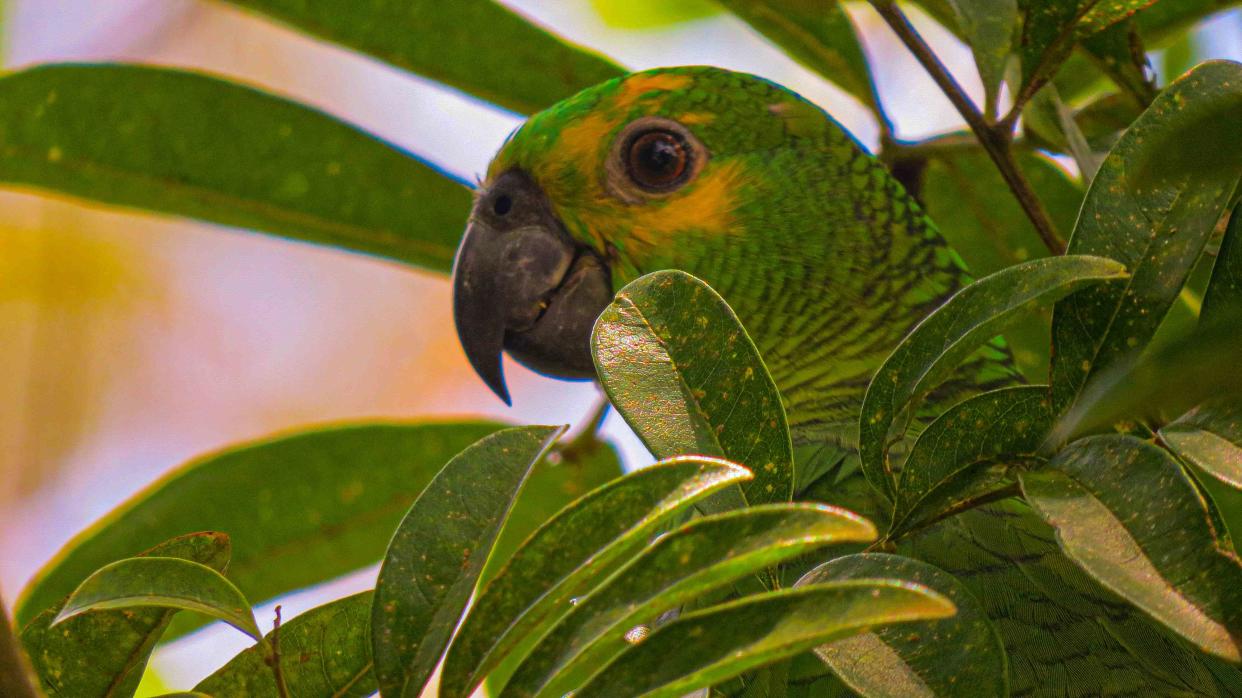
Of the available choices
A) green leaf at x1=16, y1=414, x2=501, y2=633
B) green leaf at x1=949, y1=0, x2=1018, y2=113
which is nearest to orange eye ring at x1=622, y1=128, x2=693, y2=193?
green leaf at x1=16, y1=414, x2=501, y2=633

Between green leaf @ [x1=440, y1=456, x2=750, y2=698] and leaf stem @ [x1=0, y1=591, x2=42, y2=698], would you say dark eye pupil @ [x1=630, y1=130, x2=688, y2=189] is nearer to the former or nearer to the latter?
green leaf @ [x1=440, y1=456, x2=750, y2=698]

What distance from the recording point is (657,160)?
1.37m

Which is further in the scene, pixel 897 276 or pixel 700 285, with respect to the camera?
pixel 897 276

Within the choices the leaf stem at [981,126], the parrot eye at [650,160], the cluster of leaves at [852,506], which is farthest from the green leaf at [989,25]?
the parrot eye at [650,160]

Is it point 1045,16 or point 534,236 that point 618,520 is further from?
point 534,236

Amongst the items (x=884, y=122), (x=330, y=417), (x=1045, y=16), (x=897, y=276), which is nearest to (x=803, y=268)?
(x=897, y=276)

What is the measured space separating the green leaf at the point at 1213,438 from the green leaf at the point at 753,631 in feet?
0.61

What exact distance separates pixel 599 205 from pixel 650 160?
84mm

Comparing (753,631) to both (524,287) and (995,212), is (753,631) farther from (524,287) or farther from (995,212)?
(995,212)

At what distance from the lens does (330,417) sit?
15.8 ft

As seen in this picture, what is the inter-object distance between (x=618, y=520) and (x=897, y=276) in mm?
865

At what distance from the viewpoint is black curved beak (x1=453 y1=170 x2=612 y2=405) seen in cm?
136

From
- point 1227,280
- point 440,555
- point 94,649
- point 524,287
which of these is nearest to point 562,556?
point 440,555

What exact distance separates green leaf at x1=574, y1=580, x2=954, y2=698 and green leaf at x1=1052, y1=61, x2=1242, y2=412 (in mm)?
229
